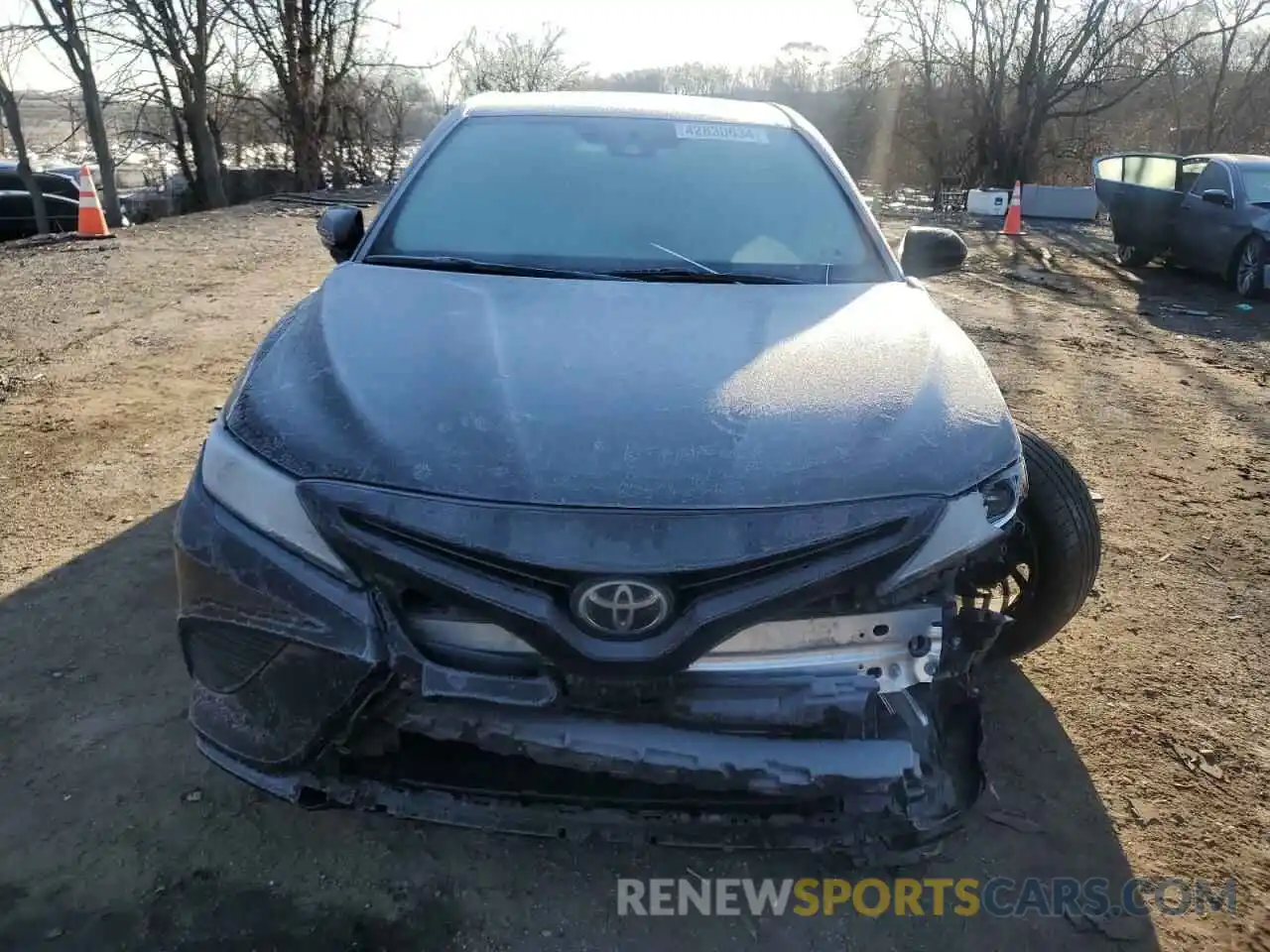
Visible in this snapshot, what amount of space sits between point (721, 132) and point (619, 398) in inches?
67.8

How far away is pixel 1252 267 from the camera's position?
9.38 m

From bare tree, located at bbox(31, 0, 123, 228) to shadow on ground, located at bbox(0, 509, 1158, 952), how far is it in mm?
15401

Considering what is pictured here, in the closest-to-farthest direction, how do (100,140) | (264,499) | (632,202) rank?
(264,499) → (632,202) → (100,140)

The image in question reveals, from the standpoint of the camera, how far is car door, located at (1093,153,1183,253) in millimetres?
10766

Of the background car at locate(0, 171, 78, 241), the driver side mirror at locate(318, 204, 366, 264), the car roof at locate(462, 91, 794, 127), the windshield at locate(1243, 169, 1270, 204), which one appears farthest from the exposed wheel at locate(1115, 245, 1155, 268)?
the background car at locate(0, 171, 78, 241)

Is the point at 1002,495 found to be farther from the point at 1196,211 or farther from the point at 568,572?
the point at 1196,211

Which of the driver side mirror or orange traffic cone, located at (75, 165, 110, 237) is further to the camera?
orange traffic cone, located at (75, 165, 110, 237)

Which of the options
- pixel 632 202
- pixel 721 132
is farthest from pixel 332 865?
pixel 721 132

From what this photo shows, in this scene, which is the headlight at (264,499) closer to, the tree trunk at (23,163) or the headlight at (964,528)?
the headlight at (964,528)

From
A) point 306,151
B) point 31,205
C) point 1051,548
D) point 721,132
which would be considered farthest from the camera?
point 306,151

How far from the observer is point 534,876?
2.06 metres

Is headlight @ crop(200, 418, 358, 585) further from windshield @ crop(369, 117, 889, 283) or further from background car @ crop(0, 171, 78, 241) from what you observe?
background car @ crop(0, 171, 78, 241)

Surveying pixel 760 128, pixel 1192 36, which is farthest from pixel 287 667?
pixel 1192 36

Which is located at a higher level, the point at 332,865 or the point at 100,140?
the point at 100,140
